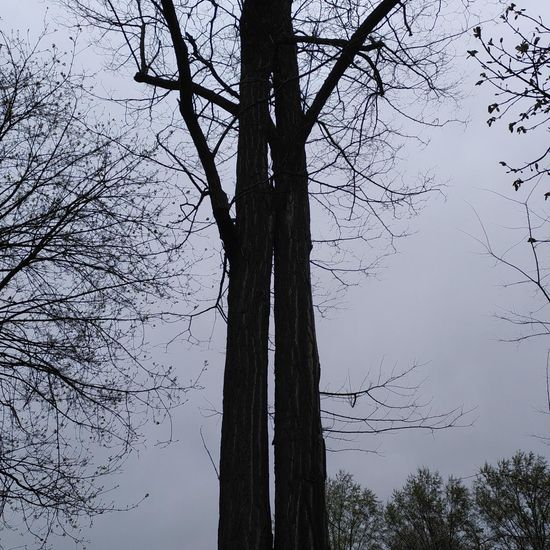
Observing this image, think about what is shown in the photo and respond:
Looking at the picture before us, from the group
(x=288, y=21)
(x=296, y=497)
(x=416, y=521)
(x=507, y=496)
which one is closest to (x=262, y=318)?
(x=296, y=497)

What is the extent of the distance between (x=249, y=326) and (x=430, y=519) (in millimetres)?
23772

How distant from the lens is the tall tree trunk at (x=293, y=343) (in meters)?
3.92

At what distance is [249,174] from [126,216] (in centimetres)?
362

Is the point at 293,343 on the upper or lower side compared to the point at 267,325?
lower

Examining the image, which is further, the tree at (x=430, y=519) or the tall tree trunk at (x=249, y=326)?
the tree at (x=430, y=519)

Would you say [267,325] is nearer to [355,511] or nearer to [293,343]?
[293,343]

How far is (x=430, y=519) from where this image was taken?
2550 centimetres

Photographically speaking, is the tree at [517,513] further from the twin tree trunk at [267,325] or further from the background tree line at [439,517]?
the twin tree trunk at [267,325]

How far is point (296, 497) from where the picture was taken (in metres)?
3.92

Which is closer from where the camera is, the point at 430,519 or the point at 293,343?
the point at 293,343

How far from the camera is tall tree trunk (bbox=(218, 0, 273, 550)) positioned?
3.82 m

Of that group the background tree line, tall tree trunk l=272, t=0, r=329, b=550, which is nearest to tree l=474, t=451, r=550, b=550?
the background tree line

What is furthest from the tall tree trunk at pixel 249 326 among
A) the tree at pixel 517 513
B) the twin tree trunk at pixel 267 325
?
the tree at pixel 517 513

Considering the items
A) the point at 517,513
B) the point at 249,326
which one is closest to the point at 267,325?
the point at 249,326
